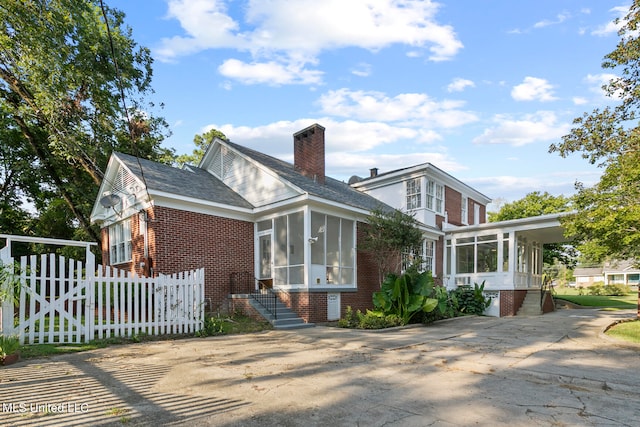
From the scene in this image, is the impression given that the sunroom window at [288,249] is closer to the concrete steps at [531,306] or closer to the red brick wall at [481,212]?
the concrete steps at [531,306]

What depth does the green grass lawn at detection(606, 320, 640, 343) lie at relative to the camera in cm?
914

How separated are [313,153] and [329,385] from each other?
13.2 meters

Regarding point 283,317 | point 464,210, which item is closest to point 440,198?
point 464,210

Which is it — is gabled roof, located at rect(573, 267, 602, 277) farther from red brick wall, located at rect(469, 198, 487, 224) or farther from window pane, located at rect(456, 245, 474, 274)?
window pane, located at rect(456, 245, 474, 274)

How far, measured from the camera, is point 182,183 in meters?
13.6

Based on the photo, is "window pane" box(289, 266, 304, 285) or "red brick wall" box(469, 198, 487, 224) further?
"red brick wall" box(469, 198, 487, 224)

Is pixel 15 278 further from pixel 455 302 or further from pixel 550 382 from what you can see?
pixel 455 302

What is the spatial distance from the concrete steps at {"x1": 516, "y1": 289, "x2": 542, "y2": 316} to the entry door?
1107 centimetres

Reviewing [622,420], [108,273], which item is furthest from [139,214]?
[622,420]

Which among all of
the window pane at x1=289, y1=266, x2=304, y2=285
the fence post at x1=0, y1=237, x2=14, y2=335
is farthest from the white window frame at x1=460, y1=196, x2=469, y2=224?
the fence post at x1=0, y1=237, x2=14, y2=335

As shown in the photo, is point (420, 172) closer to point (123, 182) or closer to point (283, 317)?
point (283, 317)

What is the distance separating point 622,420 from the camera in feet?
13.1

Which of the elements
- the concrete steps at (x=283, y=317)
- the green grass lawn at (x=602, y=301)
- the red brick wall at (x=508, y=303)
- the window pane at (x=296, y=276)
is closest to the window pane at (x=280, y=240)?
the window pane at (x=296, y=276)

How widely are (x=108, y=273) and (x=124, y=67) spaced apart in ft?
40.4
